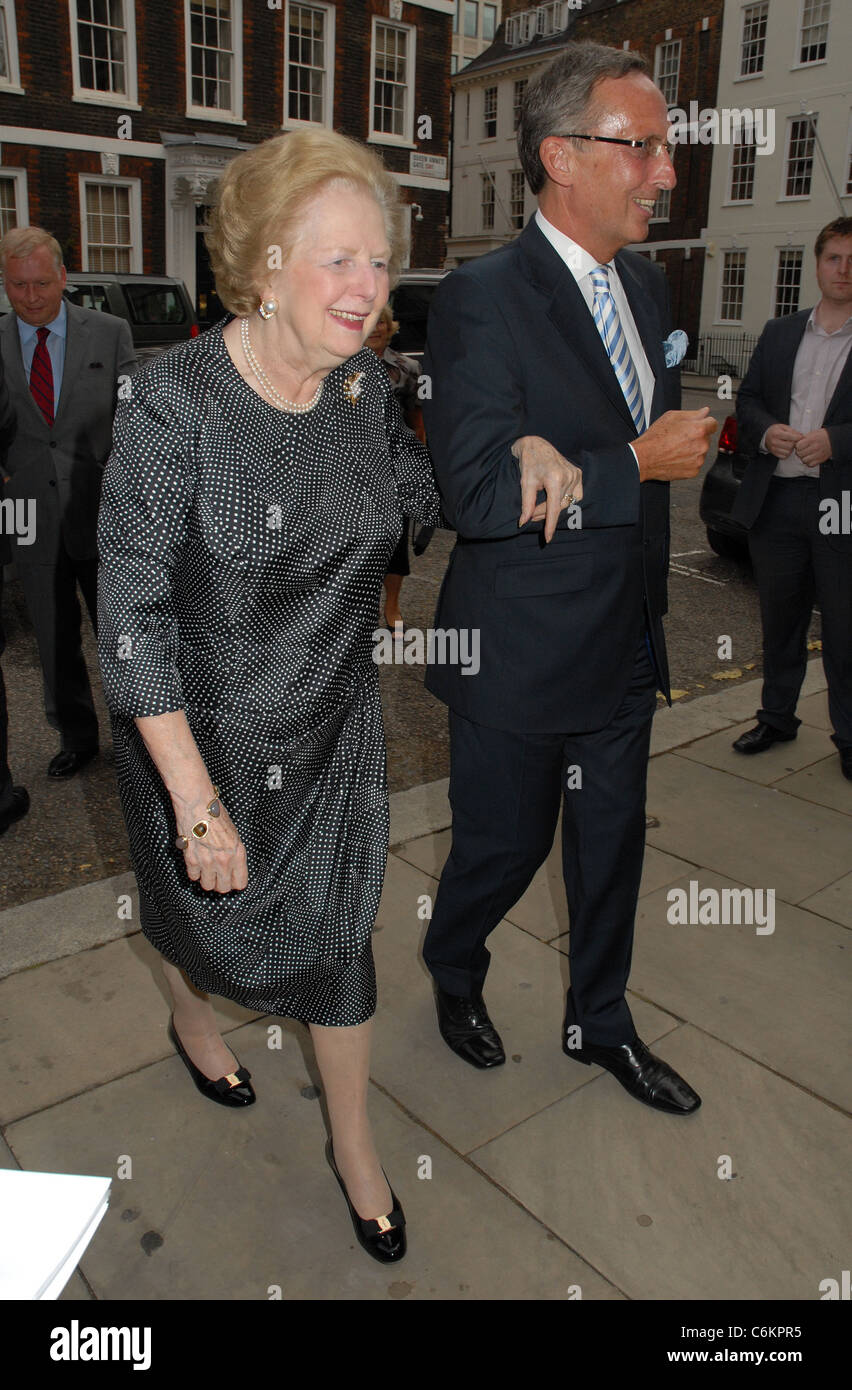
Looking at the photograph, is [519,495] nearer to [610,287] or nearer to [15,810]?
[610,287]

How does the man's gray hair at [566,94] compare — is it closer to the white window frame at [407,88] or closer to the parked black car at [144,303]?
the parked black car at [144,303]

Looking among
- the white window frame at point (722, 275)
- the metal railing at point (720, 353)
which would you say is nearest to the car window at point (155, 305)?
the metal railing at point (720, 353)

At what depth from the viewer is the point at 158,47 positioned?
20734 millimetres

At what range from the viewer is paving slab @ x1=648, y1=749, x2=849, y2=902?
3906mm

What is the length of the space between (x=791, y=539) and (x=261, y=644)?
341cm

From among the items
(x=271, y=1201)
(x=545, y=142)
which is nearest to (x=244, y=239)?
(x=545, y=142)

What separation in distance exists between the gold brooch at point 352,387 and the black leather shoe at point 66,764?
2.93 metres

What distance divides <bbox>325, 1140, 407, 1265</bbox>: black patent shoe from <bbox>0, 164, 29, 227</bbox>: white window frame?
2132 centimetres

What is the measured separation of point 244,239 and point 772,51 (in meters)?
32.9

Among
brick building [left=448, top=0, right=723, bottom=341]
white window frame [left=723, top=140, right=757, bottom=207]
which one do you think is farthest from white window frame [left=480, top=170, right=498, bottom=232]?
white window frame [left=723, top=140, right=757, bottom=207]

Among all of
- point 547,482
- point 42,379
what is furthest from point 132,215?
point 547,482

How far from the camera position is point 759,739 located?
496cm

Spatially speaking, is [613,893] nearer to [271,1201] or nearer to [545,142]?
[271,1201]

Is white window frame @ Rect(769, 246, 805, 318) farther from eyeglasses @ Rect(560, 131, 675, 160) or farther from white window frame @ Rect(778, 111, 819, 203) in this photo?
eyeglasses @ Rect(560, 131, 675, 160)
